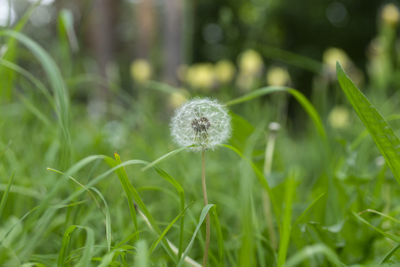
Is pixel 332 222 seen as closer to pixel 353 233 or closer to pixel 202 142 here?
pixel 353 233

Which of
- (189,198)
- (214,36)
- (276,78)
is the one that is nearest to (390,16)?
(276,78)

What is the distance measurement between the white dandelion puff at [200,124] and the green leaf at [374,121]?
23 cm

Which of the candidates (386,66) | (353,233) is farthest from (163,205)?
(386,66)

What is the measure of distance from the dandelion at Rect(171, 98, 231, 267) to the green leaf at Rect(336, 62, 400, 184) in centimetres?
23

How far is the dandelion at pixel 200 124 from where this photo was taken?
0.67m

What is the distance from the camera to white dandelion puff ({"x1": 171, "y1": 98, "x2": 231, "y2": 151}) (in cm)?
67

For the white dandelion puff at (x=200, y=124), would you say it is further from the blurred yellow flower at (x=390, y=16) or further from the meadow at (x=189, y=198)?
the blurred yellow flower at (x=390, y=16)

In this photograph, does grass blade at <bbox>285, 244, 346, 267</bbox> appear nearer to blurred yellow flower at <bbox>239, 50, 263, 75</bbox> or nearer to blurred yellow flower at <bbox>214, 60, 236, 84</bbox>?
blurred yellow flower at <bbox>239, 50, 263, 75</bbox>

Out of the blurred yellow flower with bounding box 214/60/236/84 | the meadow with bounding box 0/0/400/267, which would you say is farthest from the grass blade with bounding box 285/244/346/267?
the blurred yellow flower with bounding box 214/60/236/84

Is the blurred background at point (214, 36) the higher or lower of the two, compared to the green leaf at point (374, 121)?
higher

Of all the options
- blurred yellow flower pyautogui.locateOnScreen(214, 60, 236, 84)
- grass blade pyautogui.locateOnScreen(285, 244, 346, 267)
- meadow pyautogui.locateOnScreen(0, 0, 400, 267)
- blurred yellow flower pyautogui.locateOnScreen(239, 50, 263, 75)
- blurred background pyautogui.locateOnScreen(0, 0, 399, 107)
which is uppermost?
blurred background pyautogui.locateOnScreen(0, 0, 399, 107)

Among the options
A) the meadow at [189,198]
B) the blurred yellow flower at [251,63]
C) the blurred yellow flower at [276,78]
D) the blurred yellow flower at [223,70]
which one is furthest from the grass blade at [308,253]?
the blurred yellow flower at [276,78]

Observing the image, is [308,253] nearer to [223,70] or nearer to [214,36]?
[223,70]

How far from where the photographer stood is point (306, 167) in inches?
83.0
